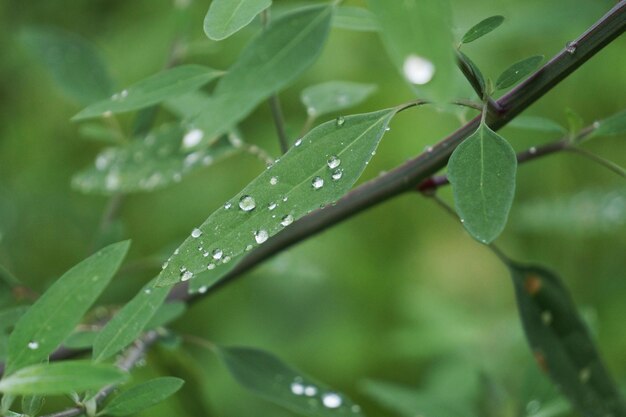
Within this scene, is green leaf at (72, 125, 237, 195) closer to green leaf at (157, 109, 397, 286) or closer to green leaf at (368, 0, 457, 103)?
green leaf at (157, 109, 397, 286)

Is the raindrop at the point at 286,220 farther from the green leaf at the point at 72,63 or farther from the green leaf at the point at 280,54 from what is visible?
the green leaf at the point at 72,63

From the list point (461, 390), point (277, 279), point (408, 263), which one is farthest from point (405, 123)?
point (461, 390)

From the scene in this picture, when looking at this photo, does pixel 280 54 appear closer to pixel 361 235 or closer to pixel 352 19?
pixel 352 19

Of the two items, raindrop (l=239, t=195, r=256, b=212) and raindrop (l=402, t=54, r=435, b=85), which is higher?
raindrop (l=402, t=54, r=435, b=85)

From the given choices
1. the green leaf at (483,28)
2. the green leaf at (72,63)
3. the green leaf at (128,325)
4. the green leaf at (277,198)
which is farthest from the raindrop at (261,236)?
the green leaf at (72,63)

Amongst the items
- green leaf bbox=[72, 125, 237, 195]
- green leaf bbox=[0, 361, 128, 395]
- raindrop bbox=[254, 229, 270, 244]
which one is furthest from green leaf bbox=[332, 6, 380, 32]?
green leaf bbox=[0, 361, 128, 395]

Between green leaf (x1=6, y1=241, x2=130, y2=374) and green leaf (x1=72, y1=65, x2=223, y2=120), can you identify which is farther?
green leaf (x1=72, y1=65, x2=223, y2=120)
